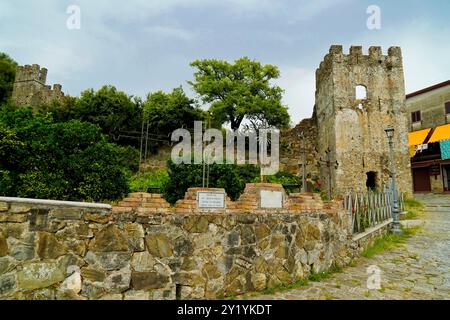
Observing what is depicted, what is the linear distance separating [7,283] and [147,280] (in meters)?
1.64

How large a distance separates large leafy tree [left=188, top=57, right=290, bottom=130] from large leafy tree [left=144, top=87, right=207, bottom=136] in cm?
129

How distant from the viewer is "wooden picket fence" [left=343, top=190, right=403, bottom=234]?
26.1ft

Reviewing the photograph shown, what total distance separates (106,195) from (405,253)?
947 centimetres

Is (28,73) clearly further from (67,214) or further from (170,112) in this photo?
(67,214)

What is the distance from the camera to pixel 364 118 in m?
19.1

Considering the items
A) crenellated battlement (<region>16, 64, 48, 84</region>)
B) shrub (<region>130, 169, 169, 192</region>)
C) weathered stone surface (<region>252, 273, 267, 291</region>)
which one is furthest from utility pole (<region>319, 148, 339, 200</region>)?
crenellated battlement (<region>16, 64, 48, 84</region>)

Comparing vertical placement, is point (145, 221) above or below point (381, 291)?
A: above

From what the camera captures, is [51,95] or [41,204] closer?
[41,204]

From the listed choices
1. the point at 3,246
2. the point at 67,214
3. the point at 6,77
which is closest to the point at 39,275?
the point at 3,246

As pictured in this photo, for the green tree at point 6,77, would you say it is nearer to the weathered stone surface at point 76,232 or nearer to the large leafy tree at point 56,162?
the large leafy tree at point 56,162

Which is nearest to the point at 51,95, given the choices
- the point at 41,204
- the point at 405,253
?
the point at 41,204

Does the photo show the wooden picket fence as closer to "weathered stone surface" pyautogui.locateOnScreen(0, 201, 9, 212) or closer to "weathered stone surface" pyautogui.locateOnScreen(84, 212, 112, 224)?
"weathered stone surface" pyautogui.locateOnScreen(84, 212, 112, 224)
